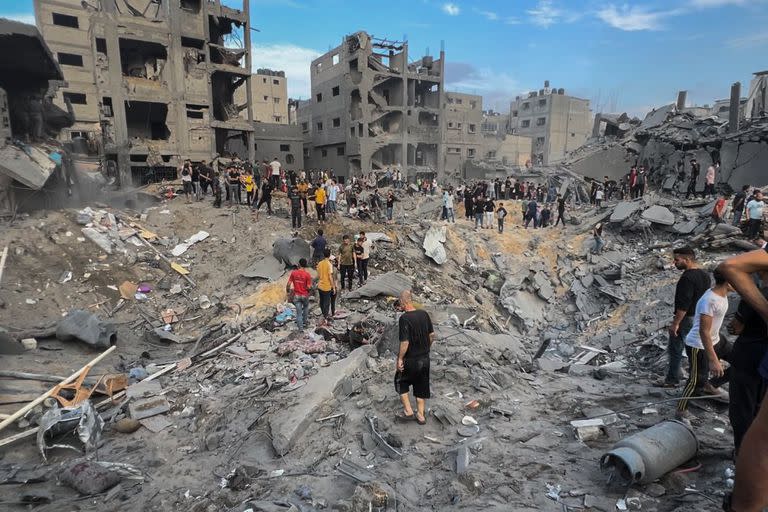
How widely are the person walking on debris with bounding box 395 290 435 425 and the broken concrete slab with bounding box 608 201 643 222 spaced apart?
16096 millimetres

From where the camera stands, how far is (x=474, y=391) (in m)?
5.98

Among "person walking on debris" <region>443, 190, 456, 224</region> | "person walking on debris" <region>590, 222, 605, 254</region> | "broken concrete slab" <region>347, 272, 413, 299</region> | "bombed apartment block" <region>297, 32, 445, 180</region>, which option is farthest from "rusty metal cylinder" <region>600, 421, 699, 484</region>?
"bombed apartment block" <region>297, 32, 445, 180</region>

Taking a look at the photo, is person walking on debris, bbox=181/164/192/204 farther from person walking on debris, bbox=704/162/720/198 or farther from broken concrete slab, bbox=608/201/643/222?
person walking on debris, bbox=704/162/720/198

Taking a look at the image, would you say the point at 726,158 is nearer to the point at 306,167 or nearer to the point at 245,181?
the point at 245,181

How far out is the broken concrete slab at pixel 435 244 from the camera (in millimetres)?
16047

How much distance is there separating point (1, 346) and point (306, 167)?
133 ft

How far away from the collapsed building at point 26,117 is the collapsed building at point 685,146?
2705cm

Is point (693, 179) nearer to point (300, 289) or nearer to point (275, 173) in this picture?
point (275, 173)

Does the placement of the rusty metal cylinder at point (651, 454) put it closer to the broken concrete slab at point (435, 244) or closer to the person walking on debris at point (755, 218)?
the broken concrete slab at point (435, 244)

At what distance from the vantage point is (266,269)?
12.5 meters

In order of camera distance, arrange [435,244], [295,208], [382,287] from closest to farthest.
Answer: [382,287], [295,208], [435,244]

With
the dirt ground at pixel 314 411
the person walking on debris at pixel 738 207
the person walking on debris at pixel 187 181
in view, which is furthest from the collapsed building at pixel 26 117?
the person walking on debris at pixel 738 207

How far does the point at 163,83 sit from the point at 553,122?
4949 centimetres

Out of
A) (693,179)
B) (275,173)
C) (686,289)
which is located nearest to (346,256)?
(686,289)
